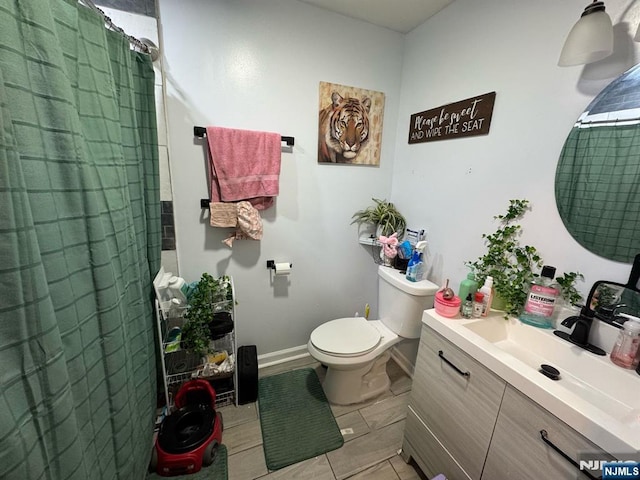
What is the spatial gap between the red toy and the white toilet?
0.62 metres

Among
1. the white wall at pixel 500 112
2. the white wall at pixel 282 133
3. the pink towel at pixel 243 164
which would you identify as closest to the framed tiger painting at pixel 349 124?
the white wall at pixel 282 133

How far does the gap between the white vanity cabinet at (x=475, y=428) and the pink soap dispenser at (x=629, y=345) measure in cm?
38

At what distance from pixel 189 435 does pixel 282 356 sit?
806 mm

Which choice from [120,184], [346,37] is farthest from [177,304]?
[346,37]

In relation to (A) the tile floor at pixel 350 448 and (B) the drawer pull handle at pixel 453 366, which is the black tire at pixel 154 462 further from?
(B) the drawer pull handle at pixel 453 366

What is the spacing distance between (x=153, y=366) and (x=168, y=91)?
1.43 meters

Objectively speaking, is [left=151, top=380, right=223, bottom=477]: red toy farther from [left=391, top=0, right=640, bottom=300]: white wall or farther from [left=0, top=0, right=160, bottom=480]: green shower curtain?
[left=391, top=0, right=640, bottom=300]: white wall

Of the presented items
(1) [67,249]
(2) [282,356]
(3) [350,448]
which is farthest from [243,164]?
(3) [350,448]

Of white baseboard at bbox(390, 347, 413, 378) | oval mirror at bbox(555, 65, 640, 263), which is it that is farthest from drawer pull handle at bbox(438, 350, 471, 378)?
white baseboard at bbox(390, 347, 413, 378)

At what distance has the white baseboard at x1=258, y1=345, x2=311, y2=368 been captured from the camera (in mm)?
1951

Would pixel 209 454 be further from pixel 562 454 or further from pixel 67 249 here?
pixel 562 454

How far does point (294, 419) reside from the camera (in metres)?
1.54

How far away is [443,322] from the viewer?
3.59 ft

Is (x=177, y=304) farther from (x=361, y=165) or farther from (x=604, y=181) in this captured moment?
(x=604, y=181)
